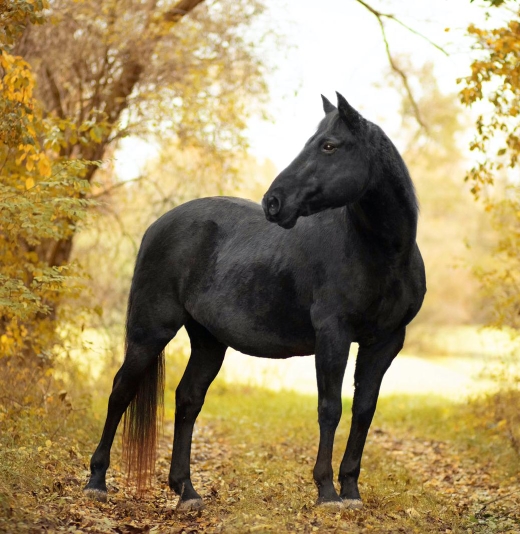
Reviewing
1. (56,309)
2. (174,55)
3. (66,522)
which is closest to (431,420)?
(56,309)

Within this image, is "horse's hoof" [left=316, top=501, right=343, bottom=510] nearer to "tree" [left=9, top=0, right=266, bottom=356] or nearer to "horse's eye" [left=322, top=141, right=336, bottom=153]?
"horse's eye" [left=322, top=141, right=336, bottom=153]

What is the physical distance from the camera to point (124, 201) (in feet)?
31.4

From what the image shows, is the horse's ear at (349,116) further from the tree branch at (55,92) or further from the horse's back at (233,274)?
the tree branch at (55,92)

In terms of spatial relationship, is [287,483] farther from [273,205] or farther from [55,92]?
[55,92]

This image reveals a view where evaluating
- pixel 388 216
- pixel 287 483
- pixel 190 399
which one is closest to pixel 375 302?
pixel 388 216

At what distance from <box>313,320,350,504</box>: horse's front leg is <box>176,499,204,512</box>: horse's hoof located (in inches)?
36.6

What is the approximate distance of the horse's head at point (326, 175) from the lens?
13.4 ft

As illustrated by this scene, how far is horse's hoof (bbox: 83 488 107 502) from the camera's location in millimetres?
4770

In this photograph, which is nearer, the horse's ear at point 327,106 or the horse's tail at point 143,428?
the horse's ear at point 327,106

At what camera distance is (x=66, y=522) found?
4066 millimetres

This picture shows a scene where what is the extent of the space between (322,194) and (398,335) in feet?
3.68

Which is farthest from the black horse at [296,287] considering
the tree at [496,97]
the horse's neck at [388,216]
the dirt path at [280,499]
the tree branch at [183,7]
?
the tree branch at [183,7]

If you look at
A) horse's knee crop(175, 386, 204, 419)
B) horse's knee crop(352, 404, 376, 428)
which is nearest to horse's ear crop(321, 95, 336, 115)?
horse's knee crop(352, 404, 376, 428)

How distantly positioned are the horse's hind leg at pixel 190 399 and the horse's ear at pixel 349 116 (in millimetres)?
1976
